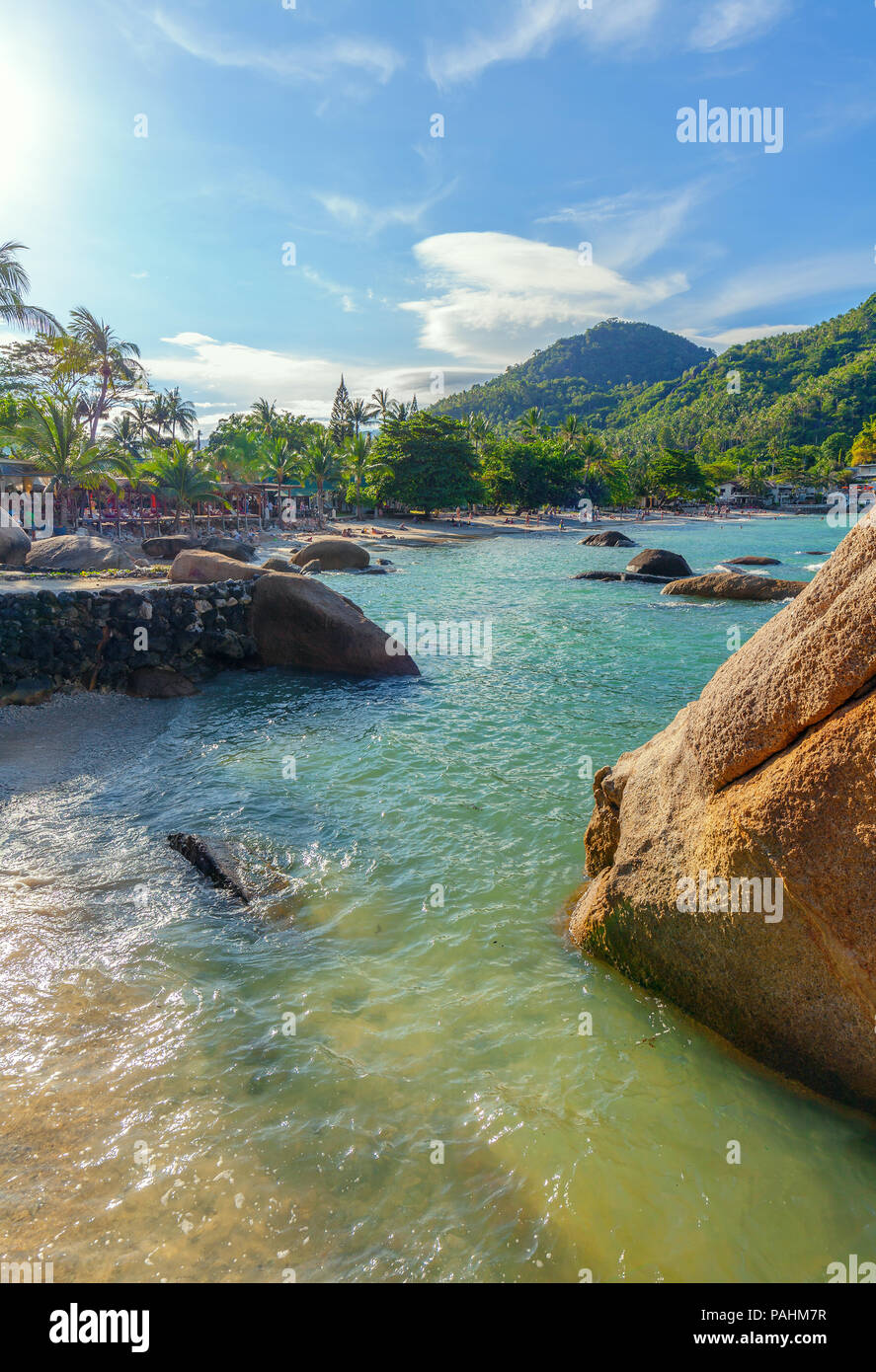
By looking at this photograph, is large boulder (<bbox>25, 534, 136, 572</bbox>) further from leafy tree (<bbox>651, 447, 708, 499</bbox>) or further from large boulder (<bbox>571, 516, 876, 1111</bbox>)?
leafy tree (<bbox>651, 447, 708, 499</bbox>)

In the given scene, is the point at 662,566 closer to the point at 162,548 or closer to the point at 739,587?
the point at 739,587

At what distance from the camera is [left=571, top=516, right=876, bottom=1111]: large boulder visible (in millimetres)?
3857

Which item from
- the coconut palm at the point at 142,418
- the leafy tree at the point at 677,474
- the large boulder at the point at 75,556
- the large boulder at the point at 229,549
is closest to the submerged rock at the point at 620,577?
the large boulder at the point at 229,549

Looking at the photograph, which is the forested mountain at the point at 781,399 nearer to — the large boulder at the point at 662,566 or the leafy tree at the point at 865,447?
the leafy tree at the point at 865,447

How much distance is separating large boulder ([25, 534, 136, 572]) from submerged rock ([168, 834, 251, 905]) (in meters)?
22.6

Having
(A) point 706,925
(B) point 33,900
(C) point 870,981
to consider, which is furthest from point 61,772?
(C) point 870,981

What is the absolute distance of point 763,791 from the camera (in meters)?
4.25

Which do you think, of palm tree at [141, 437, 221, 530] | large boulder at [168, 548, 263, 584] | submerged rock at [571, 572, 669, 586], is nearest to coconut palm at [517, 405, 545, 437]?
palm tree at [141, 437, 221, 530]

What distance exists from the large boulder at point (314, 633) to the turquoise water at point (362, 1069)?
5672 millimetres

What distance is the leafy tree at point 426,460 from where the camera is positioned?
6725cm

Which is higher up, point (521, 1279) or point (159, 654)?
point (159, 654)
